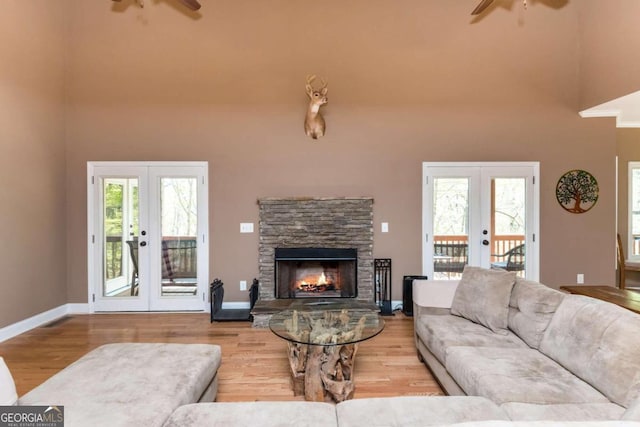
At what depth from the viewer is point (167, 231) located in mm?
4836

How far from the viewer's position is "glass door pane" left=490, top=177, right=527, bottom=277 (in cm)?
493

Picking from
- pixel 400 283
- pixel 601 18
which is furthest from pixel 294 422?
pixel 601 18

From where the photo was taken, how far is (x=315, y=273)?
4.91 meters

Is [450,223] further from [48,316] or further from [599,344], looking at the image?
[48,316]

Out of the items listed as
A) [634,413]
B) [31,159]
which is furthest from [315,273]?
[634,413]

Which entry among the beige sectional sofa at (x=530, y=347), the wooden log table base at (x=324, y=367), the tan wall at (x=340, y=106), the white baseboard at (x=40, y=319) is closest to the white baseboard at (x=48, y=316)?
the white baseboard at (x=40, y=319)

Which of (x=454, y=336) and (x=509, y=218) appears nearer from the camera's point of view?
(x=454, y=336)

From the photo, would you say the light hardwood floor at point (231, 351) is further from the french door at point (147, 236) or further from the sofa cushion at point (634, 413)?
the sofa cushion at point (634, 413)

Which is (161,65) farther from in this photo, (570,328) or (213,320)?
(570,328)

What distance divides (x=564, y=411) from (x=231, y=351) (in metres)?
2.79

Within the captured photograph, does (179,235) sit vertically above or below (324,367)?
above

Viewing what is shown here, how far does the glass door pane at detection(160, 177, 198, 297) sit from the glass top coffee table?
2541 millimetres

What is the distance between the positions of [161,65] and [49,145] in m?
1.77

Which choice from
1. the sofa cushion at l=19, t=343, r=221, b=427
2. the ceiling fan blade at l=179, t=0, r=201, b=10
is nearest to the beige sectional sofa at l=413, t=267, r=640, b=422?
the sofa cushion at l=19, t=343, r=221, b=427
